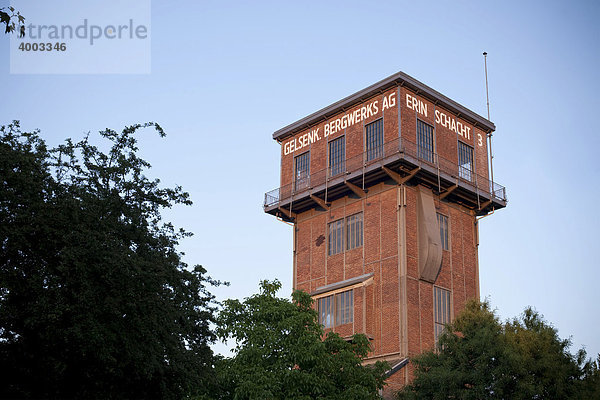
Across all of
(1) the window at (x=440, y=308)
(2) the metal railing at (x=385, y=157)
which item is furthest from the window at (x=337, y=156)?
(1) the window at (x=440, y=308)

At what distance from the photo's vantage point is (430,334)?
143 feet

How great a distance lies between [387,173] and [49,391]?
27206 mm

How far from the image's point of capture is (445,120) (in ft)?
162

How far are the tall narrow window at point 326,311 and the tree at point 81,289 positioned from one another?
67.0ft

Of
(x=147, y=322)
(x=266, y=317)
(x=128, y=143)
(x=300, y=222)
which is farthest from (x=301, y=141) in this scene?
(x=147, y=322)

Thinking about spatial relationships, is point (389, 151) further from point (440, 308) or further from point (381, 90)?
point (440, 308)

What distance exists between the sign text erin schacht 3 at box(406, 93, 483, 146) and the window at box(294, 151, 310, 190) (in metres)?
8.59

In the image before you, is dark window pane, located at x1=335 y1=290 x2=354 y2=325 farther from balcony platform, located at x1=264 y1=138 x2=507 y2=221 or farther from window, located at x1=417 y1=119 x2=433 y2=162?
window, located at x1=417 y1=119 x2=433 y2=162

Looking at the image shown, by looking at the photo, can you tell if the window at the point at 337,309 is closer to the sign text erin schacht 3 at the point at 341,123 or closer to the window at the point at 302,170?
the window at the point at 302,170

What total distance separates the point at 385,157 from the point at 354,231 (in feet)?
17.7

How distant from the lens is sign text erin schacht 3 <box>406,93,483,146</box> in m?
47.3

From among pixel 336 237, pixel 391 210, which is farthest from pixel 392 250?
pixel 336 237

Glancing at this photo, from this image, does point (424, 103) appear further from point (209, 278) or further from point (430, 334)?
point (209, 278)

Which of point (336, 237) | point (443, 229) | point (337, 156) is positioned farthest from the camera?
point (337, 156)
